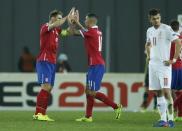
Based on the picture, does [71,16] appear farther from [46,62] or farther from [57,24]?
[46,62]

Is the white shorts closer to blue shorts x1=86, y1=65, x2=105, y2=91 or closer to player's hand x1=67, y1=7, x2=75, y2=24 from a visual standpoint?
blue shorts x1=86, y1=65, x2=105, y2=91

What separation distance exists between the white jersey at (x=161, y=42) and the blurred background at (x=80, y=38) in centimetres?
1211

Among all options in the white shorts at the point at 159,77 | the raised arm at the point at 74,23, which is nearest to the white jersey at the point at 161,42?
the white shorts at the point at 159,77

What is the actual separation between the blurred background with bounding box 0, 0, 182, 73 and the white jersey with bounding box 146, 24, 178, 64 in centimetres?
1211

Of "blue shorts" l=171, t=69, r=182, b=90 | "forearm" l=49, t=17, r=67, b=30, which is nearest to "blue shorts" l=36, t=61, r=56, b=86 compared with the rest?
"forearm" l=49, t=17, r=67, b=30

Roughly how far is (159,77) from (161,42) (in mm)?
673

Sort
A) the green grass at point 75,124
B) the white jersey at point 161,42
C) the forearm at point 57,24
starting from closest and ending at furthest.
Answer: the green grass at point 75,124, the white jersey at point 161,42, the forearm at point 57,24

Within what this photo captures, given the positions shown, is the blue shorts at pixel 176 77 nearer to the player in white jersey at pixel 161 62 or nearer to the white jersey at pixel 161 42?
the player in white jersey at pixel 161 62

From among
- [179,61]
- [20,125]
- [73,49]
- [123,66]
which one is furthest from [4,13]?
[20,125]

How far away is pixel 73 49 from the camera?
28.4 meters

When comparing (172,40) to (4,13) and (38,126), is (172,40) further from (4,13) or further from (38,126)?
(4,13)

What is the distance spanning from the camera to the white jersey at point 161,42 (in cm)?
1598

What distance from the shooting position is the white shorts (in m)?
15.9

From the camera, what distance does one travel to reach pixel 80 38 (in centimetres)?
2836
